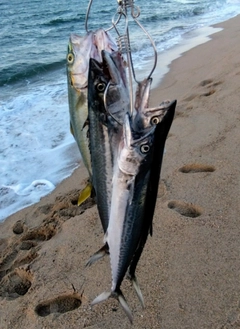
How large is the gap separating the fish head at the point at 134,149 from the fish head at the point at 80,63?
0.60 m

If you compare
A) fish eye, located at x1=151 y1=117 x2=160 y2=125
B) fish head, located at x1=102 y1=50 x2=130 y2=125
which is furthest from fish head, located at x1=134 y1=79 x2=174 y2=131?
fish head, located at x1=102 y1=50 x2=130 y2=125

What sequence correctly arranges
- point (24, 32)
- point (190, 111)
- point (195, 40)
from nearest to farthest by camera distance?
point (190, 111)
point (195, 40)
point (24, 32)

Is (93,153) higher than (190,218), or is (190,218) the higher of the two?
(93,153)

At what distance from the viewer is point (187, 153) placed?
5500 mm

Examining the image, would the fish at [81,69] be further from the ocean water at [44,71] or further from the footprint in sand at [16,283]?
the ocean water at [44,71]

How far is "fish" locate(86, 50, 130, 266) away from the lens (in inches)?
78.2

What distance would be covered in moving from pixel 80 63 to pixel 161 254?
2.00 meters

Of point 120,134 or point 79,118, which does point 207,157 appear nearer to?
point 79,118

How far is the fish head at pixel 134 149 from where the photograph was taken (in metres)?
1.87

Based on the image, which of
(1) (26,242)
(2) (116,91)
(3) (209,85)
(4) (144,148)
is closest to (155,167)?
(4) (144,148)

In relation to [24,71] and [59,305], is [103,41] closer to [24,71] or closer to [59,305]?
[59,305]

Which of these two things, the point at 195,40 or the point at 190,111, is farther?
the point at 195,40

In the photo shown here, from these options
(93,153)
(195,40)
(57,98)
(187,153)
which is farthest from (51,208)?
(195,40)

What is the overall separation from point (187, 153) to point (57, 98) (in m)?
5.69
